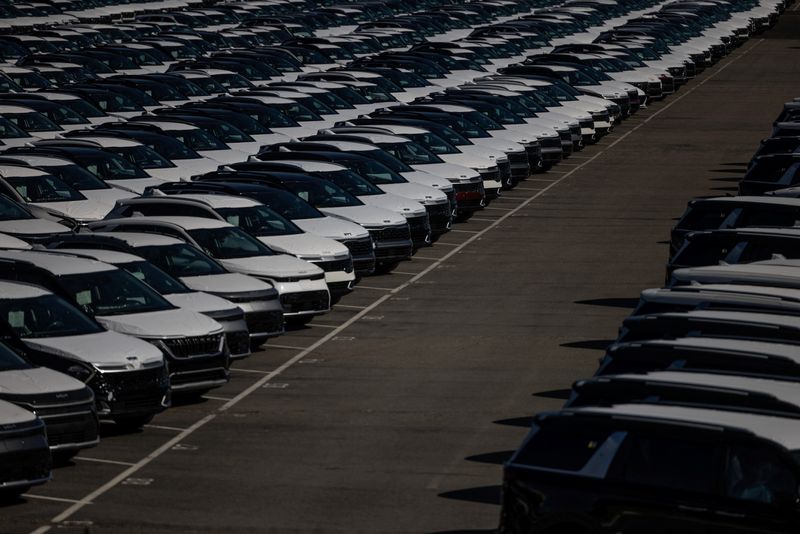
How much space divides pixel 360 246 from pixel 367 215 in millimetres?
1438

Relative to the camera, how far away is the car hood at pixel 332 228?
27.7m

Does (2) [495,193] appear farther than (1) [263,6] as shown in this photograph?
No

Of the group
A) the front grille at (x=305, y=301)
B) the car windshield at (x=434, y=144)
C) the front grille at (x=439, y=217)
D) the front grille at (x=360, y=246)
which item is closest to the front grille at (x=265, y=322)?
the front grille at (x=305, y=301)

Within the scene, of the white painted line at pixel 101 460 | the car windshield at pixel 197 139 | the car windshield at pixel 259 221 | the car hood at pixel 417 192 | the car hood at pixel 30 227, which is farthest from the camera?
the car windshield at pixel 197 139

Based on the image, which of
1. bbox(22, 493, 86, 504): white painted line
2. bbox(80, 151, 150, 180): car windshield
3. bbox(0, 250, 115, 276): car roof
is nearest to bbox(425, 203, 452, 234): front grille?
bbox(80, 151, 150, 180): car windshield

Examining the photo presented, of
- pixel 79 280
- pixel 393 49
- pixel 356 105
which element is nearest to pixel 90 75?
pixel 356 105

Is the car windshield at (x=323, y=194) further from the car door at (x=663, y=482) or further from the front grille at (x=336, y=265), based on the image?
the car door at (x=663, y=482)

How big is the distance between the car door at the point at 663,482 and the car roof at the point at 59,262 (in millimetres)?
10172

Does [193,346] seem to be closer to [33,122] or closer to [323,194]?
[323,194]

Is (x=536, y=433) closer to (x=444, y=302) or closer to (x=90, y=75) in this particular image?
(x=444, y=302)

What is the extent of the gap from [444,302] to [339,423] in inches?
311

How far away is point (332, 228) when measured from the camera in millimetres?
27984

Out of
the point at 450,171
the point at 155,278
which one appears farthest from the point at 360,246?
the point at 450,171

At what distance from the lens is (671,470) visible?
38.8ft
